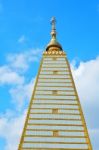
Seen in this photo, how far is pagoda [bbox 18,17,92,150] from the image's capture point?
45.5 metres

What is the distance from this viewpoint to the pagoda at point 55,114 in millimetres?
45531

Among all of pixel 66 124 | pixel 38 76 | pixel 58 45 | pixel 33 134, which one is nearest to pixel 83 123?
pixel 66 124

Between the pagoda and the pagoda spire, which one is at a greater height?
the pagoda spire

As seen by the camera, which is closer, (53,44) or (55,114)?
(55,114)

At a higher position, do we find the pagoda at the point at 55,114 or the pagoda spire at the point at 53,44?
the pagoda spire at the point at 53,44

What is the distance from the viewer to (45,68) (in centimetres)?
5441

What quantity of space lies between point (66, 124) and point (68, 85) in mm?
6198

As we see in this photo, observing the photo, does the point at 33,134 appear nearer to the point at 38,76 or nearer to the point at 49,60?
the point at 38,76

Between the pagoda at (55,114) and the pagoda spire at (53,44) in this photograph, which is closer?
the pagoda at (55,114)

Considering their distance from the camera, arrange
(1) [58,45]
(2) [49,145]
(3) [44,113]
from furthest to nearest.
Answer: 1. (1) [58,45]
2. (3) [44,113]
3. (2) [49,145]

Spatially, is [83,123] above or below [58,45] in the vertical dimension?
below

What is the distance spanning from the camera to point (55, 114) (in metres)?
48.2

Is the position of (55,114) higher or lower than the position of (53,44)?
lower

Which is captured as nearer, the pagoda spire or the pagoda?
the pagoda
